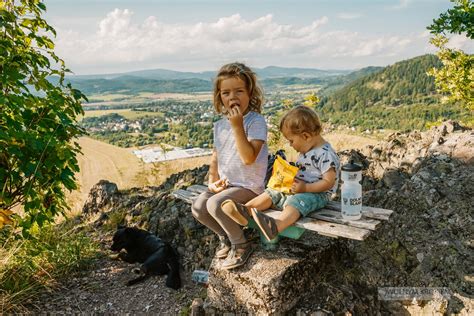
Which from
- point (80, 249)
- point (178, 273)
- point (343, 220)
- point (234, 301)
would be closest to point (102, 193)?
point (80, 249)

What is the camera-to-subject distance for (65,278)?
15.3ft

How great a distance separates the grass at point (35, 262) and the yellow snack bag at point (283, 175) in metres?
2.90

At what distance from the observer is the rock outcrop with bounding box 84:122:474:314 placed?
3.34 metres

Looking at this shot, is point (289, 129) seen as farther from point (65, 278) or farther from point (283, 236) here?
point (65, 278)

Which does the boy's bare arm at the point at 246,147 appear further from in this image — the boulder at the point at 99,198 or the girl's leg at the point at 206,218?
the boulder at the point at 99,198

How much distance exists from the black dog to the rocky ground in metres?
0.11

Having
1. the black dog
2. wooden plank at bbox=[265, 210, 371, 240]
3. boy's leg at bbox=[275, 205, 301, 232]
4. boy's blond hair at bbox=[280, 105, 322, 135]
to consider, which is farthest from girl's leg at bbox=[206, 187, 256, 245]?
the black dog

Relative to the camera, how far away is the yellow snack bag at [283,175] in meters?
3.36

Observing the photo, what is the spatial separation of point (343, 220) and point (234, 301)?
1230mm

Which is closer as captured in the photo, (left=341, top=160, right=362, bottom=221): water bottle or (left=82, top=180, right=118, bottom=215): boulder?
(left=341, top=160, right=362, bottom=221): water bottle

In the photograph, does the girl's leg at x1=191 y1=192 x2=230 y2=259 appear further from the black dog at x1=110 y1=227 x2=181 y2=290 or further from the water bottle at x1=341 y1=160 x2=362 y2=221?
the water bottle at x1=341 y1=160 x2=362 y2=221

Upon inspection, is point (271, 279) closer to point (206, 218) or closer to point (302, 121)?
point (206, 218)

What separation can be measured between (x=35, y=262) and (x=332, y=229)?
345 cm

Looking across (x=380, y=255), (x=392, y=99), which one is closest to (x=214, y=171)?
(x=380, y=255)
